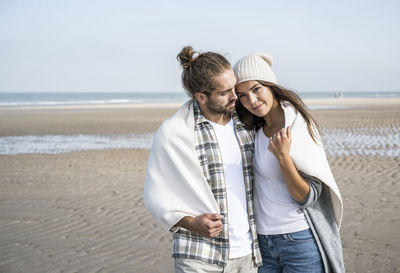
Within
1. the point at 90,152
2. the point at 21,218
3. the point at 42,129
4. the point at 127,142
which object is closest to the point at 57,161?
the point at 90,152

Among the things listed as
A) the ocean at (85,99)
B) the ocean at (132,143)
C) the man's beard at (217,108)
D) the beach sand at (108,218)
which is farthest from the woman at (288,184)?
the ocean at (85,99)

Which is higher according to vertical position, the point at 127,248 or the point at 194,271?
the point at 194,271

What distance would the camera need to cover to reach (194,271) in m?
2.36

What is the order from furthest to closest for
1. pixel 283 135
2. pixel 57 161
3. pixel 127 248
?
1. pixel 57 161
2. pixel 127 248
3. pixel 283 135

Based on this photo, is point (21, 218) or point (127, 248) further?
point (21, 218)

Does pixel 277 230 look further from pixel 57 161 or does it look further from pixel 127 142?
pixel 127 142

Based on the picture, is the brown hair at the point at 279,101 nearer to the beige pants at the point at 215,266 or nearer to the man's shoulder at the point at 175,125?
the man's shoulder at the point at 175,125

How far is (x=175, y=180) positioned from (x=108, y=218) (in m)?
4.33

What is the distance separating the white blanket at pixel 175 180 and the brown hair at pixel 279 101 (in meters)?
0.41

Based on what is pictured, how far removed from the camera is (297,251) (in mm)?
2395

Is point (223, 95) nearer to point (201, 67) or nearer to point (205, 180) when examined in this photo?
point (201, 67)

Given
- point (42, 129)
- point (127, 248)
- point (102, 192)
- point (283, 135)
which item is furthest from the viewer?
point (42, 129)

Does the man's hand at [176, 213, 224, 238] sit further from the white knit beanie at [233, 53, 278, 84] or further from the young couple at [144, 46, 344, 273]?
the white knit beanie at [233, 53, 278, 84]

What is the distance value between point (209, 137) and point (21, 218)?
17.0 ft
